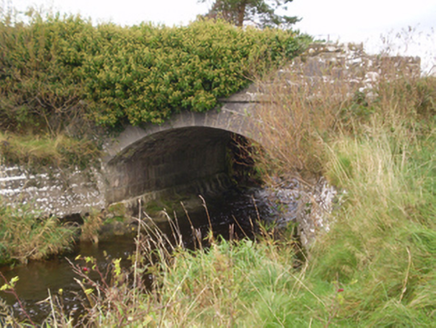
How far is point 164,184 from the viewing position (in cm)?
996

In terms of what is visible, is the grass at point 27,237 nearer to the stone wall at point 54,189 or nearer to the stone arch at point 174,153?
the stone wall at point 54,189

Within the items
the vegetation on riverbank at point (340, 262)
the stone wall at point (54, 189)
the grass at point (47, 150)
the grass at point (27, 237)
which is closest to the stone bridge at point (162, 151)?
the stone wall at point (54, 189)

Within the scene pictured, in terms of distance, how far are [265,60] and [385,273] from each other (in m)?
4.94

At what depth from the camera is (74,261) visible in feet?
21.5

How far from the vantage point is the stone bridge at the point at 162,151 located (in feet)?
20.6

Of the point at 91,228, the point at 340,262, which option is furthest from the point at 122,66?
the point at 340,262

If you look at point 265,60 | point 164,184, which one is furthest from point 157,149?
point 265,60

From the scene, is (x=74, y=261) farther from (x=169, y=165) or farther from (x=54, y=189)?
(x=169, y=165)

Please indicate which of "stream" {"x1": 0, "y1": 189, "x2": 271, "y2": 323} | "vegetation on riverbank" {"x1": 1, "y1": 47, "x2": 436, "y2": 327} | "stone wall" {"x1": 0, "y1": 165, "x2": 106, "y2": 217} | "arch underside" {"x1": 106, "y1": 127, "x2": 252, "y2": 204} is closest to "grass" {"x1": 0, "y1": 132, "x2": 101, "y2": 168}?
"stone wall" {"x1": 0, "y1": 165, "x2": 106, "y2": 217}

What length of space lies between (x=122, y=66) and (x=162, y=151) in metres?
2.73

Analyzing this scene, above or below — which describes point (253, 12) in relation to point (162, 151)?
above

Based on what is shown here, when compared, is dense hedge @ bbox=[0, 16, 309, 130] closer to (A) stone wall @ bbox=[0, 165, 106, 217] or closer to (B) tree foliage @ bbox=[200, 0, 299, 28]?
(A) stone wall @ bbox=[0, 165, 106, 217]

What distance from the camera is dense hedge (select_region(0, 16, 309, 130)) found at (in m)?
6.91

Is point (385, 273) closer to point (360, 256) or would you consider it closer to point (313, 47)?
point (360, 256)
